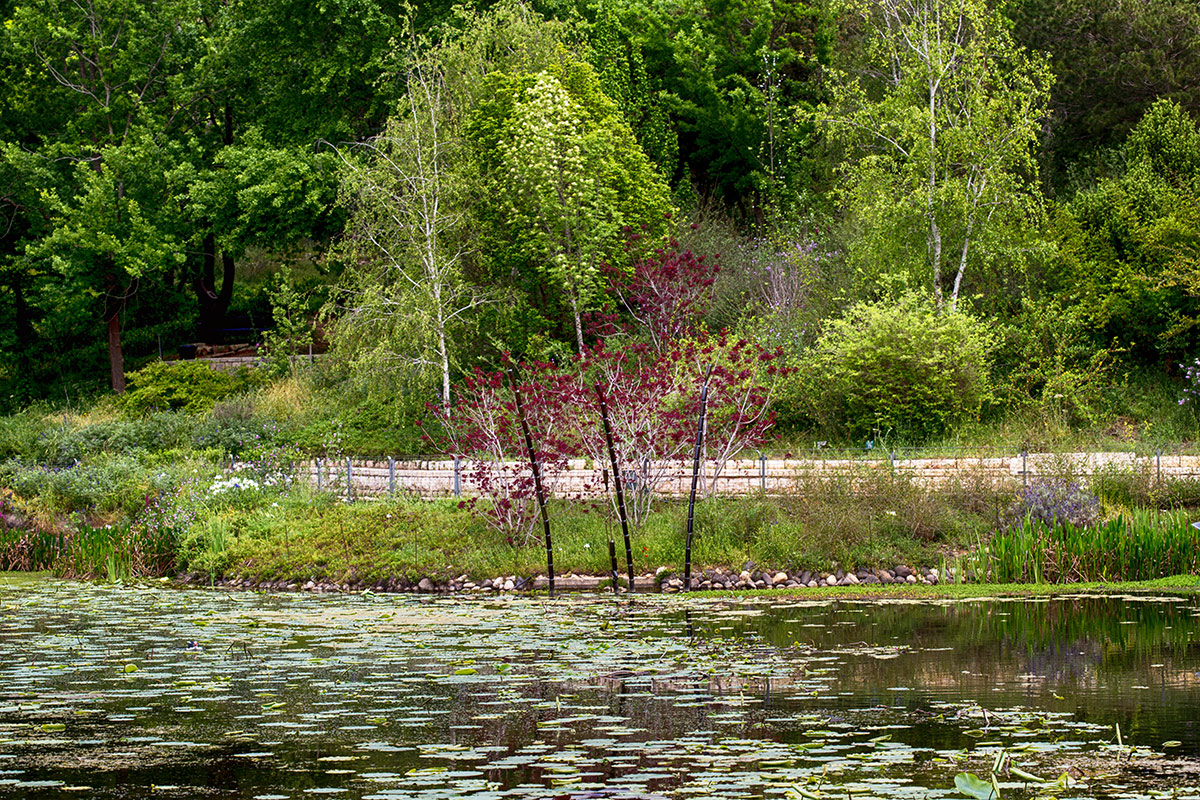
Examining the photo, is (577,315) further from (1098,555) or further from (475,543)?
(1098,555)

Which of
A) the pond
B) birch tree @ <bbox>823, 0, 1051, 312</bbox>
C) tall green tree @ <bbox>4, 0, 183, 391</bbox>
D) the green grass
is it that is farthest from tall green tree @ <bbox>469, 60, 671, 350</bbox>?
the pond

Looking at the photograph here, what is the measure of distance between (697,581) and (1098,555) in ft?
17.7

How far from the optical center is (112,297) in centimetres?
A: 4081

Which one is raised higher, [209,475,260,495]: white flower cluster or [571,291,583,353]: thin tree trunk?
[571,291,583,353]: thin tree trunk

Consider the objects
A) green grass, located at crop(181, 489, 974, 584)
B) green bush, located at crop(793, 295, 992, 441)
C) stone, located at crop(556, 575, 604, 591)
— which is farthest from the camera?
green bush, located at crop(793, 295, 992, 441)

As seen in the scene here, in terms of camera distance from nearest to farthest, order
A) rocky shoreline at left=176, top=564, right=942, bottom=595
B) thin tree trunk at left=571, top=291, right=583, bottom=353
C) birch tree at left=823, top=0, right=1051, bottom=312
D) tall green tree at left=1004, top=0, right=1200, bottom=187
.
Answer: rocky shoreline at left=176, top=564, right=942, bottom=595 < birch tree at left=823, top=0, right=1051, bottom=312 < thin tree trunk at left=571, top=291, right=583, bottom=353 < tall green tree at left=1004, top=0, right=1200, bottom=187

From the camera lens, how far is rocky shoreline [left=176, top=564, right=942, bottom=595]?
19109 mm

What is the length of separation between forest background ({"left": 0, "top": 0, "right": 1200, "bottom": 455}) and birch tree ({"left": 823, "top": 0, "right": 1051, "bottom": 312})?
0.08 m

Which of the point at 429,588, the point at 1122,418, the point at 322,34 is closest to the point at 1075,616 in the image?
the point at 429,588

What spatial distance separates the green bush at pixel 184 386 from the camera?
3499 cm

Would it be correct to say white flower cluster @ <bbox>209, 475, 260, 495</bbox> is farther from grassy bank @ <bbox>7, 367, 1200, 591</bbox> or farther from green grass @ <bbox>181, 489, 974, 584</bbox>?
green grass @ <bbox>181, 489, 974, 584</bbox>

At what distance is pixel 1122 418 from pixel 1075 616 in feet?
49.0

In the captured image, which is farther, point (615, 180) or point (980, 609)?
point (615, 180)

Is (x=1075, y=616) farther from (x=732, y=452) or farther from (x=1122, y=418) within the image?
(x=1122, y=418)
